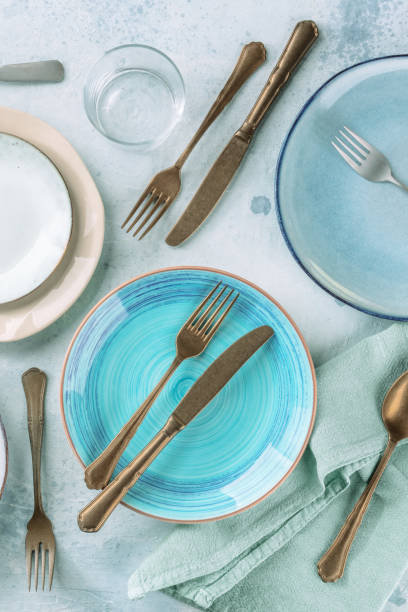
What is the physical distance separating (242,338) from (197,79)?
0.35 m

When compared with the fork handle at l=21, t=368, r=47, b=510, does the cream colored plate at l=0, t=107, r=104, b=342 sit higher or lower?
higher

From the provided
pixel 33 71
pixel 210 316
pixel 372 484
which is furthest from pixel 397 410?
pixel 33 71

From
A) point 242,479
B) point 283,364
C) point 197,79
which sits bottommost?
point 242,479

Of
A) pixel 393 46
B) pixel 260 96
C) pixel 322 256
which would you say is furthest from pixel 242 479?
pixel 393 46

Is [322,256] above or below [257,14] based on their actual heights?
below

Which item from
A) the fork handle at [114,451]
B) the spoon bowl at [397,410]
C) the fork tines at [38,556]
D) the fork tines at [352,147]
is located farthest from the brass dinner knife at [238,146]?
the fork tines at [38,556]

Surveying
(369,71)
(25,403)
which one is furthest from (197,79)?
(25,403)

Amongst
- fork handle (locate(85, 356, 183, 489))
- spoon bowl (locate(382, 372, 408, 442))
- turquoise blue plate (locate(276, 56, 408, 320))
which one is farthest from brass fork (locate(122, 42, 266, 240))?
spoon bowl (locate(382, 372, 408, 442))

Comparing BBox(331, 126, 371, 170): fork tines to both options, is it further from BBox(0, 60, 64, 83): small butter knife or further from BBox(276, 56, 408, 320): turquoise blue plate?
BBox(0, 60, 64, 83): small butter knife

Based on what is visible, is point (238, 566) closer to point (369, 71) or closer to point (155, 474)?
point (155, 474)

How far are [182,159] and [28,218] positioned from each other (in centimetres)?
21

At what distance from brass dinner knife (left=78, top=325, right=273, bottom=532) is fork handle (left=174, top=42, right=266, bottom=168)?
0.25m

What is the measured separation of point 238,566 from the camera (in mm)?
693

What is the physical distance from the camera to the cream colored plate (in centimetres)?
66
